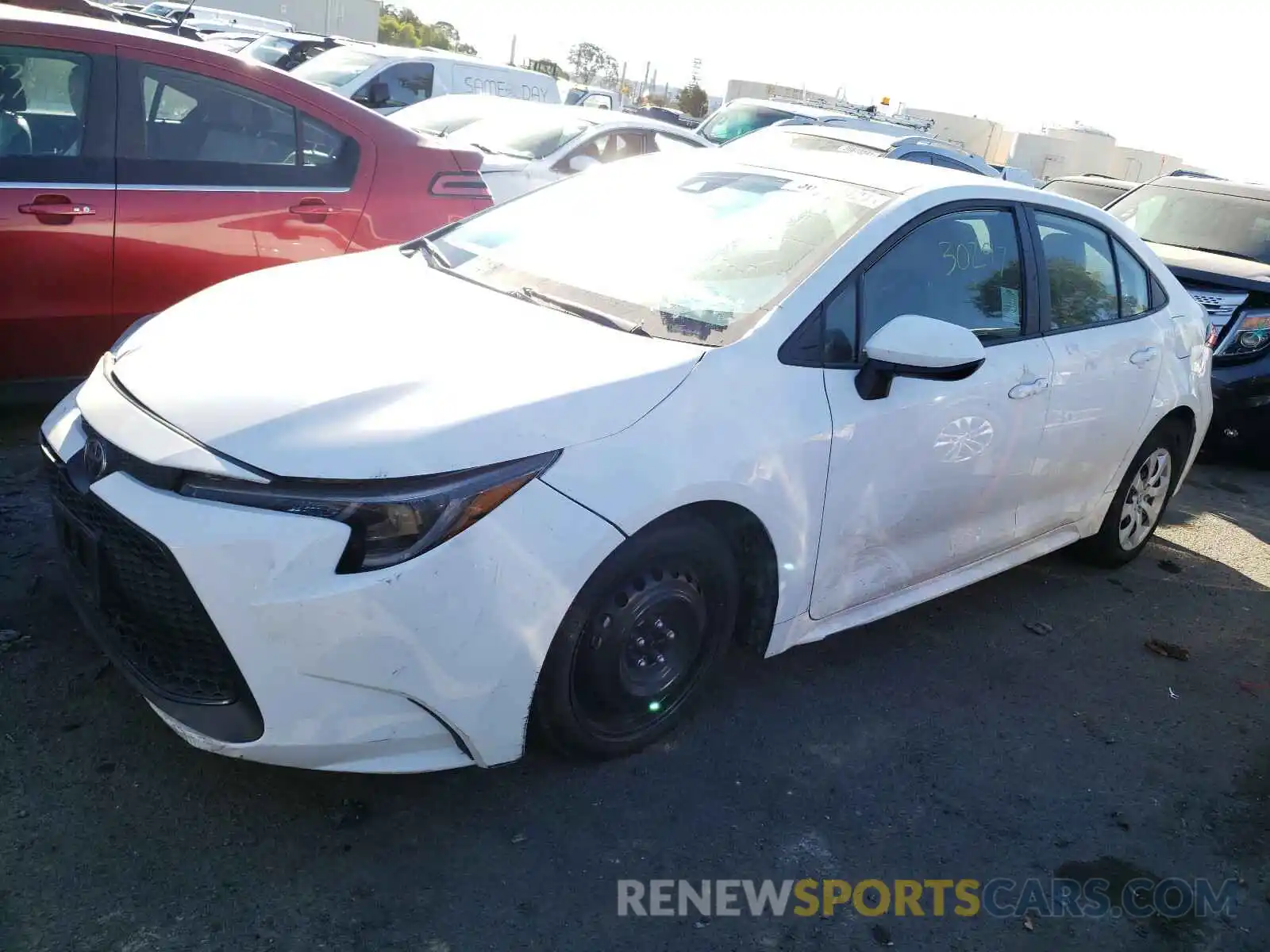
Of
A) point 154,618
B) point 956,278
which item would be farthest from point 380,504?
point 956,278

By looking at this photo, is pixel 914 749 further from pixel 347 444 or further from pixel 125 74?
pixel 125 74

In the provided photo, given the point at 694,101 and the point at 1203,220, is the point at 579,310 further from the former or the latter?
the point at 694,101

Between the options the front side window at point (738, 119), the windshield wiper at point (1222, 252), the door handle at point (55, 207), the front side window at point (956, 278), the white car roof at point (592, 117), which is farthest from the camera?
the front side window at point (738, 119)

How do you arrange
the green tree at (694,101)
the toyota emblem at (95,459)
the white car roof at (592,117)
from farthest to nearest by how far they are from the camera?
the green tree at (694,101) → the white car roof at (592,117) → the toyota emblem at (95,459)

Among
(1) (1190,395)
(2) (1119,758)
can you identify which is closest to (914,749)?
(2) (1119,758)

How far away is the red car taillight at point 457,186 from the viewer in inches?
205

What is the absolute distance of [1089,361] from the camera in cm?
408

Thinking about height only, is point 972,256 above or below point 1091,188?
above

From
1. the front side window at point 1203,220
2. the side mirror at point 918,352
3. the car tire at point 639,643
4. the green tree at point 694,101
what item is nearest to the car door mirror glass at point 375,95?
the front side window at point 1203,220

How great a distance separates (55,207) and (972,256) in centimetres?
343

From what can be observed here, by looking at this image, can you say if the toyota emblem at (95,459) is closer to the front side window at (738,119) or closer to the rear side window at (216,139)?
the rear side window at (216,139)

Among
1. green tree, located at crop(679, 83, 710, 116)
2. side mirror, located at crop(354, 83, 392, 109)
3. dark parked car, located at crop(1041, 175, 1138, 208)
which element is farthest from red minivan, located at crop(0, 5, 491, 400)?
green tree, located at crop(679, 83, 710, 116)

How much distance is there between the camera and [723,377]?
2.88 m

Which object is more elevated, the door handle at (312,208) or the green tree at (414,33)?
the door handle at (312,208)
